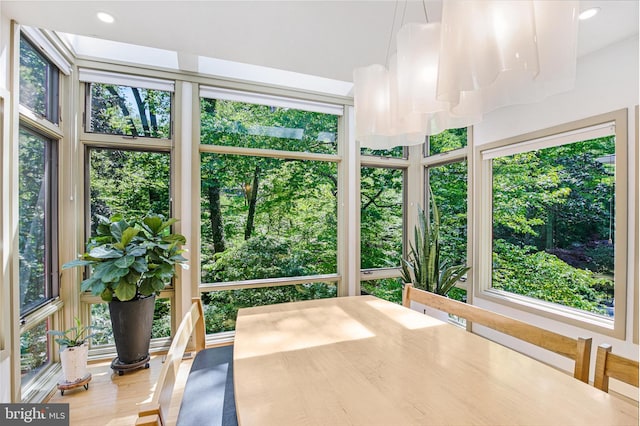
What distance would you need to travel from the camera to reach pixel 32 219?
209 centimetres

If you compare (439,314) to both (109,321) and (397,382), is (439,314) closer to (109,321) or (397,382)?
(397,382)

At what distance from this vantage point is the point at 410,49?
3.74 ft

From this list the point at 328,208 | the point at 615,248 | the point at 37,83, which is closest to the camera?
the point at 615,248

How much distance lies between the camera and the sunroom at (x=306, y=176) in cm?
141

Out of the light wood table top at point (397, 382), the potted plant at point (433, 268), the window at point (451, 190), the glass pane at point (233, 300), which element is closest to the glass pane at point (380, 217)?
the window at point (451, 190)

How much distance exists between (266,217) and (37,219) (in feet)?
A: 5.89

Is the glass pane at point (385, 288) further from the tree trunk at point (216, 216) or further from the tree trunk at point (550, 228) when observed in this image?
the tree trunk at point (216, 216)

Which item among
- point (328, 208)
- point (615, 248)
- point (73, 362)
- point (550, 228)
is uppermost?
point (328, 208)

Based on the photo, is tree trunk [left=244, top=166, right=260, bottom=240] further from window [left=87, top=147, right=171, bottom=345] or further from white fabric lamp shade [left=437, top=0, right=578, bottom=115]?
white fabric lamp shade [left=437, top=0, right=578, bottom=115]

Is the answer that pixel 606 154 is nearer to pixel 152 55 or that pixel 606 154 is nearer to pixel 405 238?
pixel 405 238

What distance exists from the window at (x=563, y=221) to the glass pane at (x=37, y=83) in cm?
380

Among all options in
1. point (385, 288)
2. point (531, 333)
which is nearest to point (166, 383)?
point (531, 333)

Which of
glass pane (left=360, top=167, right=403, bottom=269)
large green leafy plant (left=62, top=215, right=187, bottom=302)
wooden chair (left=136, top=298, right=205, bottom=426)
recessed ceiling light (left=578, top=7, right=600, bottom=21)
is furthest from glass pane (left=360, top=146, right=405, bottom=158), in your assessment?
wooden chair (left=136, top=298, right=205, bottom=426)

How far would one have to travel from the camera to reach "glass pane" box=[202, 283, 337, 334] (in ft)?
9.53
